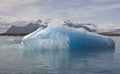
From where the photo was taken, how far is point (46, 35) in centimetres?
2534

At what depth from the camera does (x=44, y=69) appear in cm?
1360

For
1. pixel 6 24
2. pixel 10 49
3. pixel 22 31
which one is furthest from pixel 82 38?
pixel 6 24

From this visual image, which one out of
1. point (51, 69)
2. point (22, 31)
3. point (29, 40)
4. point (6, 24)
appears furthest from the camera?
point (6, 24)

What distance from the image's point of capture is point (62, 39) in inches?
939

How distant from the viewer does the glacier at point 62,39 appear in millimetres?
24066

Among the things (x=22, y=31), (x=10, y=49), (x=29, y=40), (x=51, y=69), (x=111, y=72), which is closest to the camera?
(x=111, y=72)

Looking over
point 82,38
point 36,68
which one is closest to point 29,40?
point 82,38

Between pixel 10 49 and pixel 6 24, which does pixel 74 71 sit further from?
pixel 6 24

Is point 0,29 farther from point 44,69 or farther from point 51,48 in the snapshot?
→ point 44,69

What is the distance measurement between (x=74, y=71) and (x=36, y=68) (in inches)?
73.8

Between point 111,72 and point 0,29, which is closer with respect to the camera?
point 111,72

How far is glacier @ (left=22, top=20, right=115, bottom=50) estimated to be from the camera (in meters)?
24.1

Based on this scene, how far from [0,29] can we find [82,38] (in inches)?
4485

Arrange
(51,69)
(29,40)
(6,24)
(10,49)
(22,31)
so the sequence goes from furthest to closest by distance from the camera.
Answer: (6,24) → (22,31) → (10,49) → (29,40) → (51,69)
